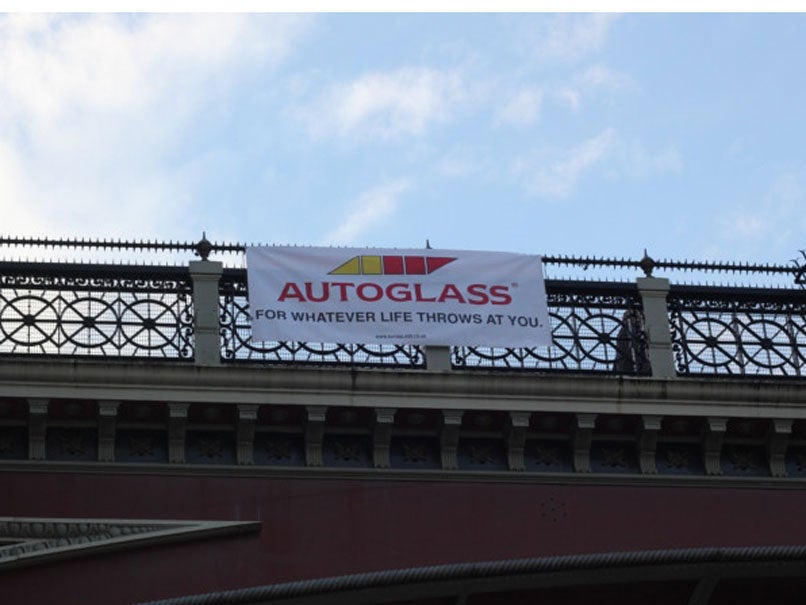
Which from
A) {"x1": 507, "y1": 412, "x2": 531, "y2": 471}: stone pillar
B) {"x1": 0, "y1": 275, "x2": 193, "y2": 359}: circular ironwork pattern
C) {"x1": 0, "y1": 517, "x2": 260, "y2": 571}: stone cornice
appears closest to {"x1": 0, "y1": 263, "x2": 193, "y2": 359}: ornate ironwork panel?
{"x1": 0, "y1": 275, "x2": 193, "y2": 359}: circular ironwork pattern

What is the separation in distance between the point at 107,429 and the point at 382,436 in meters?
2.64

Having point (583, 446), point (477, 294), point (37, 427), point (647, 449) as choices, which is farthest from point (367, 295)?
point (37, 427)

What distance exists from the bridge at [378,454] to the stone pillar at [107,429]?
0.02 metres

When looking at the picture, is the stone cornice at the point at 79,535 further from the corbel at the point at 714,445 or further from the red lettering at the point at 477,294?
the corbel at the point at 714,445

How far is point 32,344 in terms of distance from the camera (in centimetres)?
1684

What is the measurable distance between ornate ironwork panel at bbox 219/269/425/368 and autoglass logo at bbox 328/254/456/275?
0.87 meters

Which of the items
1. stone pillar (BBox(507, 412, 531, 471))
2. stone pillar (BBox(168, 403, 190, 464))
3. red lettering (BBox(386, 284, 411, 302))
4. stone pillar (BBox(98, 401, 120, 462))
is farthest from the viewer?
red lettering (BBox(386, 284, 411, 302))

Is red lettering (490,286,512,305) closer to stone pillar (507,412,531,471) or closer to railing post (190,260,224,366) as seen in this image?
stone pillar (507,412,531,471)

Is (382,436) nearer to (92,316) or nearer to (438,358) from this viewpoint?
(438,358)

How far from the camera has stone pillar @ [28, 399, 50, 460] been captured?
53.3 feet

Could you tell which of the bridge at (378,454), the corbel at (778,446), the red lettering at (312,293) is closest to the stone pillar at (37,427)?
the bridge at (378,454)

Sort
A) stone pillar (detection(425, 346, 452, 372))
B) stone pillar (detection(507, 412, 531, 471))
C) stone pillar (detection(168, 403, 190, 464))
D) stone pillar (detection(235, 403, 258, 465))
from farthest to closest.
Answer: stone pillar (detection(425, 346, 452, 372)) < stone pillar (detection(507, 412, 531, 471)) < stone pillar (detection(235, 403, 258, 465)) < stone pillar (detection(168, 403, 190, 464))

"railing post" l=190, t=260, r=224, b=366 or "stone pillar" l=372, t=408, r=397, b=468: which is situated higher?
"railing post" l=190, t=260, r=224, b=366

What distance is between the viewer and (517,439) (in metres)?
17.3
